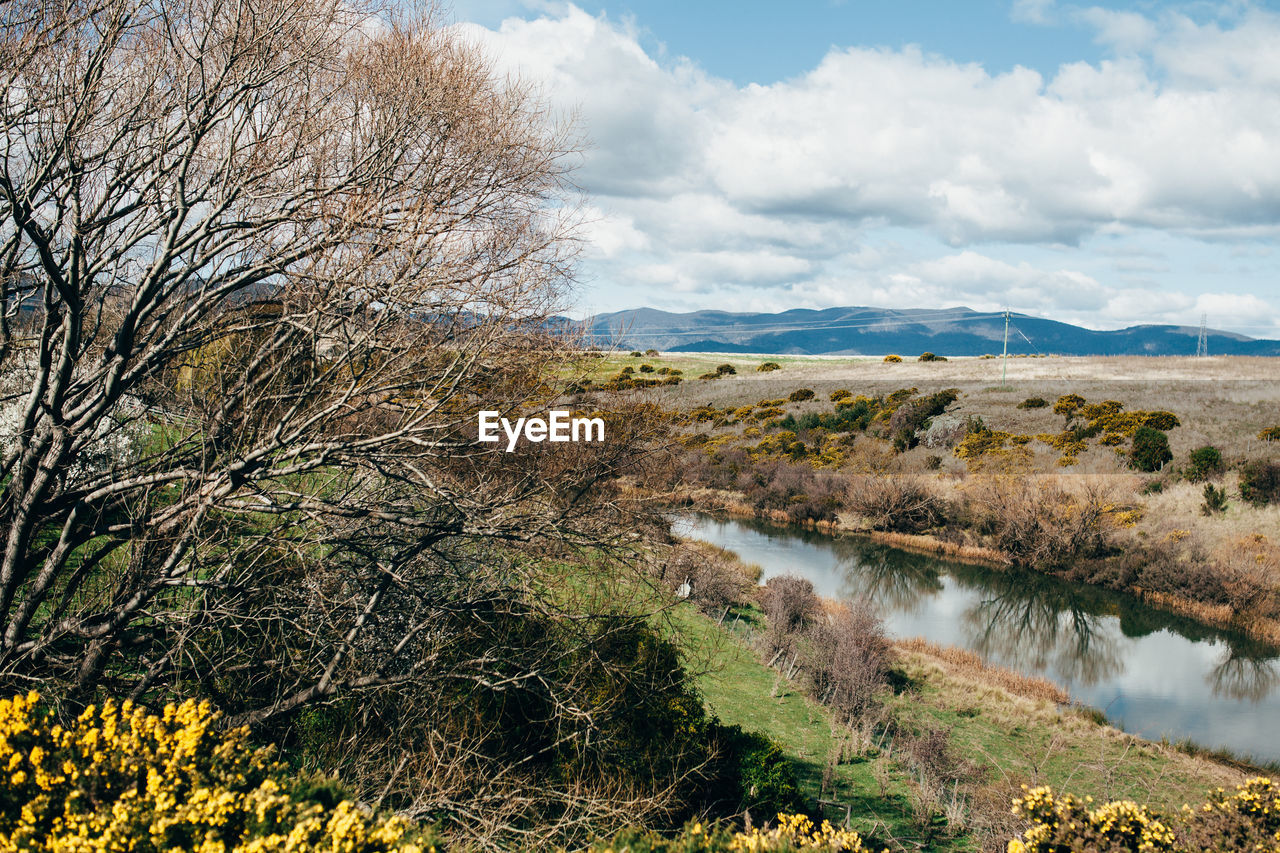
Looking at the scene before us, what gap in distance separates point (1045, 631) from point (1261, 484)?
44.4ft

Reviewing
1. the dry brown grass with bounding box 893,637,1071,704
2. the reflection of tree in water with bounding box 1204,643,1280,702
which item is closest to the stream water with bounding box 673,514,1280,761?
the reflection of tree in water with bounding box 1204,643,1280,702

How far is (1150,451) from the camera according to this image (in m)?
32.3

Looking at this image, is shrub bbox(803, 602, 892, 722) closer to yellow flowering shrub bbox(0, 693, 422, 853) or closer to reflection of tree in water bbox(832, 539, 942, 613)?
reflection of tree in water bbox(832, 539, 942, 613)

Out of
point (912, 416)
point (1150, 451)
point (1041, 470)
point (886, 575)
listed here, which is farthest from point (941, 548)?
point (912, 416)

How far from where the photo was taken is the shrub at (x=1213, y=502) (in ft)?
90.4

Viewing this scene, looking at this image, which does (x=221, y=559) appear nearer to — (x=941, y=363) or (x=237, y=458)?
(x=237, y=458)

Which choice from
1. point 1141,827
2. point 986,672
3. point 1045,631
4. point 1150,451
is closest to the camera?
point 1141,827

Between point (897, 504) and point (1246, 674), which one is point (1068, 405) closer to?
point (897, 504)

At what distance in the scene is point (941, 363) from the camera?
68625 millimetres

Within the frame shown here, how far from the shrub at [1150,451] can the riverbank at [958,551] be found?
946 cm

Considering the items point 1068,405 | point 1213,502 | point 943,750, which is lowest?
point 943,750

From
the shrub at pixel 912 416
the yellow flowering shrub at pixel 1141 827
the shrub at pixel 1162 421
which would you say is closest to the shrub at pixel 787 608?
the yellow flowering shrub at pixel 1141 827

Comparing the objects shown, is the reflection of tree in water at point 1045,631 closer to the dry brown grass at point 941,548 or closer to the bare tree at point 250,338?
the dry brown grass at point 941,548

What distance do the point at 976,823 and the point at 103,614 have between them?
1083 cm
